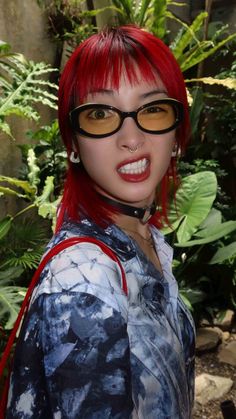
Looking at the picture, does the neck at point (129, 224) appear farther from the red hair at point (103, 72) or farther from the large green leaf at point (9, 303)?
the large green leaf at point (9, 303)

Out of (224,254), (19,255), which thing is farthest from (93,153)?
(224,254)

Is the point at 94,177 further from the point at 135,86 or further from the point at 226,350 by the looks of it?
the point at 226,350

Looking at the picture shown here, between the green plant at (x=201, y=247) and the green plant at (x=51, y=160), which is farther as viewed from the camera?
the green plant at (x=51, y=160)

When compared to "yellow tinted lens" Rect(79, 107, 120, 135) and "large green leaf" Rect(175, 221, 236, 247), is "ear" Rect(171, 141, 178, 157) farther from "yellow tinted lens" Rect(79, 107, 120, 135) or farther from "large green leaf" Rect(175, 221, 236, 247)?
"large green leaf" Rect(175, 221, 236, 247)

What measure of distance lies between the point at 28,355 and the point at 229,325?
3089 mm

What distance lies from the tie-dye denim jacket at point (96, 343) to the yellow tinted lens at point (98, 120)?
0.52 feet

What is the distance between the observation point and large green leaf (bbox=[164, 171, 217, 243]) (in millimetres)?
3037

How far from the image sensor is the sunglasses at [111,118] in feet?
2.58

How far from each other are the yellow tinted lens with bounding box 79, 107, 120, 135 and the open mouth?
71 mm

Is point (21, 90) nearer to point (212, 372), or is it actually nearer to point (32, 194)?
point (32, 194)

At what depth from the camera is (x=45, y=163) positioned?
3.70 m

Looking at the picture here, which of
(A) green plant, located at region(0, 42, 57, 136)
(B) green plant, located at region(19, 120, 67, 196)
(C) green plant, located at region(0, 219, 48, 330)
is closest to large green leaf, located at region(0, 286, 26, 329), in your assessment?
(C) green plant, located at region(0, 219, 48, 330)

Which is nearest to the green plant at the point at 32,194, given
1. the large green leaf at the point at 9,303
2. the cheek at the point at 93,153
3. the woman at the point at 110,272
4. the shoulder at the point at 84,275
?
the large green leaf at the point at 9,303

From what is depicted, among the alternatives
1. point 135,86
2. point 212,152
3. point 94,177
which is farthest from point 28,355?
point 212,152
